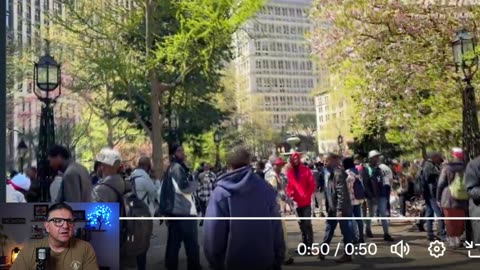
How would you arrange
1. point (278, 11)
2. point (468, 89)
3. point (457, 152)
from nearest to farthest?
point (468, 89), point (457, 152), point (278, 11)

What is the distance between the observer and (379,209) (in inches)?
101

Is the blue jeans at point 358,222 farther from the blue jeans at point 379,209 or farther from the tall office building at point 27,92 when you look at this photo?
the tall office building at point 27,92

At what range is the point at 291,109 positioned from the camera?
8.71ft

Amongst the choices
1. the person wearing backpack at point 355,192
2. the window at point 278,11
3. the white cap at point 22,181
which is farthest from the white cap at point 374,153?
the white cap at point 22,181

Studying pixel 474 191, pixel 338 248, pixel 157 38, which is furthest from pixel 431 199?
pixel 157 38

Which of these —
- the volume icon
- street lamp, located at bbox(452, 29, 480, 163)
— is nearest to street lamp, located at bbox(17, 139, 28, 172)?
the volume icon

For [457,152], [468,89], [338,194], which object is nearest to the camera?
[468,89]

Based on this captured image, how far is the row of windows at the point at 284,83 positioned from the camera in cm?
259

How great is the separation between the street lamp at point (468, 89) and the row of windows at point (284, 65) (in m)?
0.72

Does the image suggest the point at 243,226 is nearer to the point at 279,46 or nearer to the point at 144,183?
the point at 144,183

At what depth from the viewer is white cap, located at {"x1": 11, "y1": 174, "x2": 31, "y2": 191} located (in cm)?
264

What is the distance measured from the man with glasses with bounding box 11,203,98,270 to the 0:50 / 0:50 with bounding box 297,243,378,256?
107 cm

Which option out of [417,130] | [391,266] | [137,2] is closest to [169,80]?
[137,2]

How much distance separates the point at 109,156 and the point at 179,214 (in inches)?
18.6
